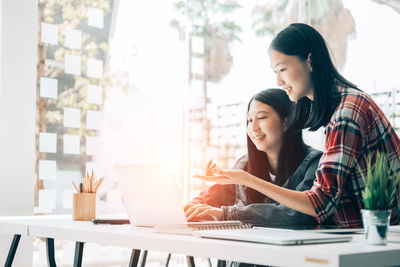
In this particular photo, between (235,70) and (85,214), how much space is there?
122 inches

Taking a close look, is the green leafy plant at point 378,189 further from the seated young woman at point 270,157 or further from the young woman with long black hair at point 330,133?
the seated young woman at point 270,157

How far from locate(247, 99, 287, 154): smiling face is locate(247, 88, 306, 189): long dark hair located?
0.7 inches

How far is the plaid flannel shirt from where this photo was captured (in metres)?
1.58

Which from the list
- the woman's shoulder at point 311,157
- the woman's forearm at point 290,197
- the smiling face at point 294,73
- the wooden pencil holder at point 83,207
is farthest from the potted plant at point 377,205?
the wooden pencil holder at point 83,207

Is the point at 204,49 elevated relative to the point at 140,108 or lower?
elevated

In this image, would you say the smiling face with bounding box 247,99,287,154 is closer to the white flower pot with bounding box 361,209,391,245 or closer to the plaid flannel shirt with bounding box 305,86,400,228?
the plaid flannel shirt with bounding box 305,86,400,228

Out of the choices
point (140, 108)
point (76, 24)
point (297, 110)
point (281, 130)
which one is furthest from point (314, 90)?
point (140, 108)

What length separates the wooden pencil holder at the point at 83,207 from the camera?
6.46 feet

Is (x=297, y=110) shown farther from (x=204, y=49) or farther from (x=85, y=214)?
(x=204, y=49)

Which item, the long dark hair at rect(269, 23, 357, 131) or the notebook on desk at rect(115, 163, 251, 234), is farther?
the long dark hair at rect(269, 23, 357, 131)

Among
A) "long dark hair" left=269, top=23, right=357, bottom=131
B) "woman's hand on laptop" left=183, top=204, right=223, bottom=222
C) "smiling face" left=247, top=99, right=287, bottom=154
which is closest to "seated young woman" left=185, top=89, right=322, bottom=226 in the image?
"smiling face" left=247, top=99, right=287, bottom=154

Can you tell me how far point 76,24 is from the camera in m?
3.64

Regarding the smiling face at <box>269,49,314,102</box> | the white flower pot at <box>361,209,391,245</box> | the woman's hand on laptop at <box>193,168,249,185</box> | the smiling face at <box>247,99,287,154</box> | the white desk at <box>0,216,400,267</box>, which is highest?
the smiling face at <box>269,49,314,102</box>

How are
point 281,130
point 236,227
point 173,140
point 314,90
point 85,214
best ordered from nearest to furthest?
point 236,227
point 314,90
point 85,214
point 281,130
point 173,140
